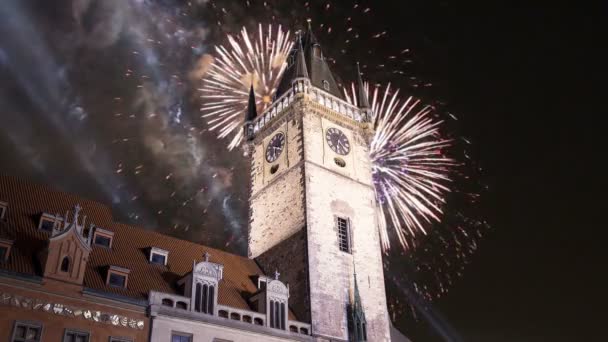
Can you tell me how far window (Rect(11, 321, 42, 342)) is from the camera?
25.0 m

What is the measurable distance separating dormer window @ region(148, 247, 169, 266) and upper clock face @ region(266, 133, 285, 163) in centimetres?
1397

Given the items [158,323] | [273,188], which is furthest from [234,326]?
[273,188]

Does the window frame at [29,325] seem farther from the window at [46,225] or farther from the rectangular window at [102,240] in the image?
the rectangular window at [102,240]

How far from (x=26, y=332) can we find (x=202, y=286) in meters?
9.73

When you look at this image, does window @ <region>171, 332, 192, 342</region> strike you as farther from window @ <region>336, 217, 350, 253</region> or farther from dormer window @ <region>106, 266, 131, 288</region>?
window @ <region>336, 217, 350, 253</region>

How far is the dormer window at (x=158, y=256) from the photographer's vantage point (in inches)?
1383

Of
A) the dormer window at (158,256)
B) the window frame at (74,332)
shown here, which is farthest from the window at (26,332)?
the dormer window at (158,256)

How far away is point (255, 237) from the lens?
45.5 m

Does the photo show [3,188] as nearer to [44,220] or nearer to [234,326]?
[44,220]

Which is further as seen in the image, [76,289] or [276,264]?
[276,264]

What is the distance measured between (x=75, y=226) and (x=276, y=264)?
16.7 metres

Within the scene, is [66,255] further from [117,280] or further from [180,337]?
[180,337]

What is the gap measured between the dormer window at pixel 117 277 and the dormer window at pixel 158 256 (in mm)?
3980

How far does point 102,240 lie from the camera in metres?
33.6
